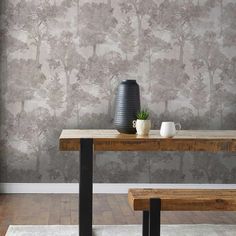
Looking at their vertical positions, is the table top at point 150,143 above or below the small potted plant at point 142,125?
below

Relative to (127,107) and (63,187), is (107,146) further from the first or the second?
(63,187)

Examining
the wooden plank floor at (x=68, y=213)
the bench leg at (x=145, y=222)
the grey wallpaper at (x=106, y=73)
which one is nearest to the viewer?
the bench leg at (x=145, y=222)

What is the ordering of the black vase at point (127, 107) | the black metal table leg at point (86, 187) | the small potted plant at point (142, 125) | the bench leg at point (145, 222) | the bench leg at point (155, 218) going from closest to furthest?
the bench leg at point (155, 218) → the bench leg at point (145, 222) → the black metal table leg at point (86, 187) → the small potted plant at point (142, 125) → the black vase at point (127, 107)

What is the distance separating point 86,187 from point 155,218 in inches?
28.7

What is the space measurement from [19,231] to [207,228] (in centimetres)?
132

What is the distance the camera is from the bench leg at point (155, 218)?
296cm

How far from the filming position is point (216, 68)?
5.30 meters

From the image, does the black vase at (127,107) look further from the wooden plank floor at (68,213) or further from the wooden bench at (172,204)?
the wooden bench at (172,204)

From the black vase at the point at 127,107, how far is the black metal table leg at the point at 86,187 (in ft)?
1.65

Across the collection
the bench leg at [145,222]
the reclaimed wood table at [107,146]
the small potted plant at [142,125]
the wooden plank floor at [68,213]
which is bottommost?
the wooden plank floor at [68,213]

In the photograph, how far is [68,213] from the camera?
4.54 m

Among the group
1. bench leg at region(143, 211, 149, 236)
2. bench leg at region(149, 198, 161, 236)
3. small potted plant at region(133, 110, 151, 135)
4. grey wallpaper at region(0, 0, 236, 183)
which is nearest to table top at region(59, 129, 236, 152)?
small potted plant at region(133, 110, 151, 135)

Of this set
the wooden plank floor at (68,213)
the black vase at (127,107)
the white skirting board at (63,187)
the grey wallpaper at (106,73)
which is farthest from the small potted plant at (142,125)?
the white skirting board at (63,187)

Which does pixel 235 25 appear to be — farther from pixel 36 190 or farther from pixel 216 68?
pixel 36 190
